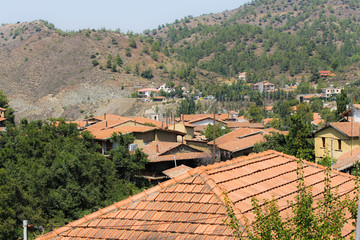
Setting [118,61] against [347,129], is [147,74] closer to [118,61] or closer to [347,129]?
[118,61]

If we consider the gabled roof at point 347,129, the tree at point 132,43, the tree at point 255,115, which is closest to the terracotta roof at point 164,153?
the gabled roof at point 347,129

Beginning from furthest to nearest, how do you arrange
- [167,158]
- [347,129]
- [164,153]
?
[164,153] → [167,158] → [347,129]

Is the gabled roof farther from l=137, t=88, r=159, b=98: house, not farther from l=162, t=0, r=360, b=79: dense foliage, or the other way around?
l=162, t=0, r=360, b=79: dense foliage

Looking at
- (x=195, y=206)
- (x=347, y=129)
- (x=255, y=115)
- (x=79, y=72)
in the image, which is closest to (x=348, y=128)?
(x=347, y=129)

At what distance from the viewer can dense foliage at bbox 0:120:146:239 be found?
16.5 m

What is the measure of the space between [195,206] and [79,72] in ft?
343

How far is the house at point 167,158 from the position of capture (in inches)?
1003

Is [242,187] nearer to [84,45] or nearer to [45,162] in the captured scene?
[45,162]

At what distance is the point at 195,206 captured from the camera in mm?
6824

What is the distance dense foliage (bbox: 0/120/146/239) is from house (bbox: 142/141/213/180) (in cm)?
124

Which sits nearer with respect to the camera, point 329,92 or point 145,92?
point 329,92

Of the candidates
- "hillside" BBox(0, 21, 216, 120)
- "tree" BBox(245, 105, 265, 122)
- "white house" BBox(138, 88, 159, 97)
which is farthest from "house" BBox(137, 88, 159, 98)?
"tree" BBox(245, 105, 265, 122)

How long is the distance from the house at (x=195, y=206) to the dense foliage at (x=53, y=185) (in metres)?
9.10

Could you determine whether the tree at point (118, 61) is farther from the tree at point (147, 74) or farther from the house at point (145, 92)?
the house at point (145, 92)
